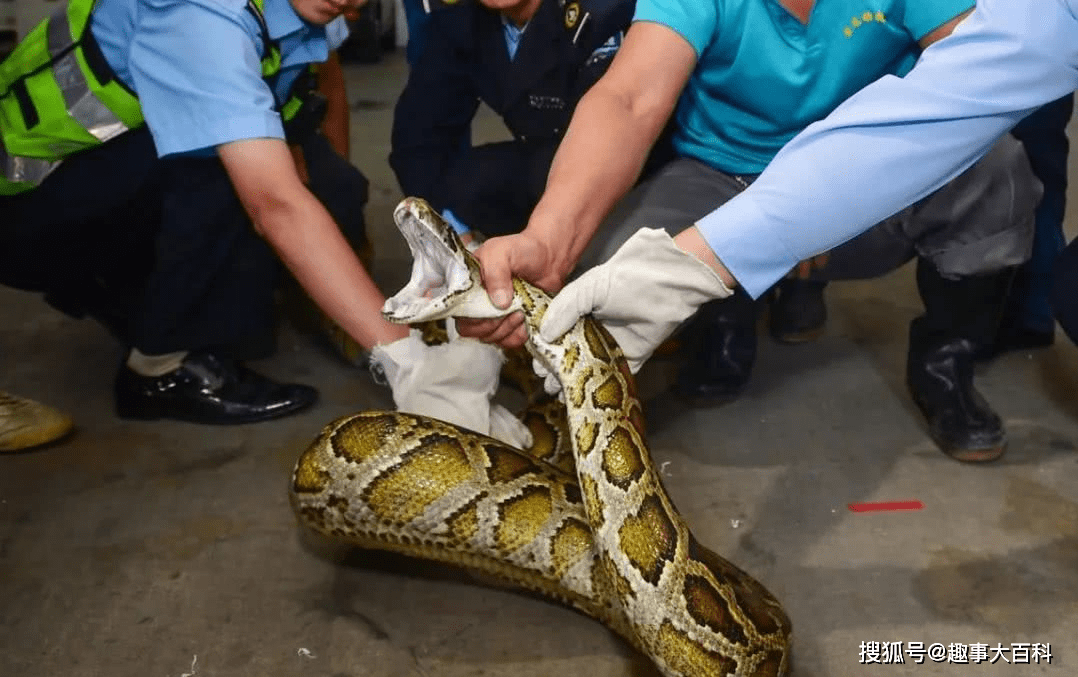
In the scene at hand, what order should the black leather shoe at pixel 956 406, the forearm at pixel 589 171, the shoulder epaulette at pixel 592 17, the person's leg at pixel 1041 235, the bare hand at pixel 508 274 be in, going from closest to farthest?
1. the bare hand at pixel 508 274
2. the forearm at pixel 589 171
3. the black leather shoe at pixel 956 406
4. the shoulder epaulette at pixel 592 17
5. the person's leg at pixel 1041 235

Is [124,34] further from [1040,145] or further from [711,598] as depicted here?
[1040,145]

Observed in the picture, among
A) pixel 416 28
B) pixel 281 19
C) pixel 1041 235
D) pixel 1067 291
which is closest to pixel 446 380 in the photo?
pixel 281 19

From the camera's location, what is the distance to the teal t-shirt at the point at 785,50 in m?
2.23

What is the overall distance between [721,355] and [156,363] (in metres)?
1.51

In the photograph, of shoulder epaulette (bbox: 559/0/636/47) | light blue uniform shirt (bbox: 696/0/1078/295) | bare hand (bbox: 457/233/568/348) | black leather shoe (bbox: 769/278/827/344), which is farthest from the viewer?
black leather shoe (bbox: 769/278/827/344)

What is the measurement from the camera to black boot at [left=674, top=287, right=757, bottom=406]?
2908mm

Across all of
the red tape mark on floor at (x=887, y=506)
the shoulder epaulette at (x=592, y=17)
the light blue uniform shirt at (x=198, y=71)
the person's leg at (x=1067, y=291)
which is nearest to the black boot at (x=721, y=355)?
the red tape mark on floor at (x=887, y=506)

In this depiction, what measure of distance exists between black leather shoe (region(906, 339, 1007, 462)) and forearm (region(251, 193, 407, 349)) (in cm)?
134

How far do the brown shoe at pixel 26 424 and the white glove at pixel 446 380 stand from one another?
2.99ft

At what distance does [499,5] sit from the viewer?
8.26 ft

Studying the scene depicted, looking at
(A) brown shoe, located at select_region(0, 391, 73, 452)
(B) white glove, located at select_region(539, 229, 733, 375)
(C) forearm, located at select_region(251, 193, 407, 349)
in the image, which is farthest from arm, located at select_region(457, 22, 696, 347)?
(A) brown shoe, located at select_region(0, 391, 73, 452)

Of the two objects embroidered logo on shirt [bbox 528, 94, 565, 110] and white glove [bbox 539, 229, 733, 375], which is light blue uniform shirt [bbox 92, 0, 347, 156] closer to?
embroidered logo on shirt [bbox 528, 94, 565, 110]

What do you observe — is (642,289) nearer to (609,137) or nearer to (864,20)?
(609,137)

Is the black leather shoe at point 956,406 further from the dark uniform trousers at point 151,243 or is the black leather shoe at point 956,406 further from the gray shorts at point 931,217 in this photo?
the dark uniform trousers at point 151,243
